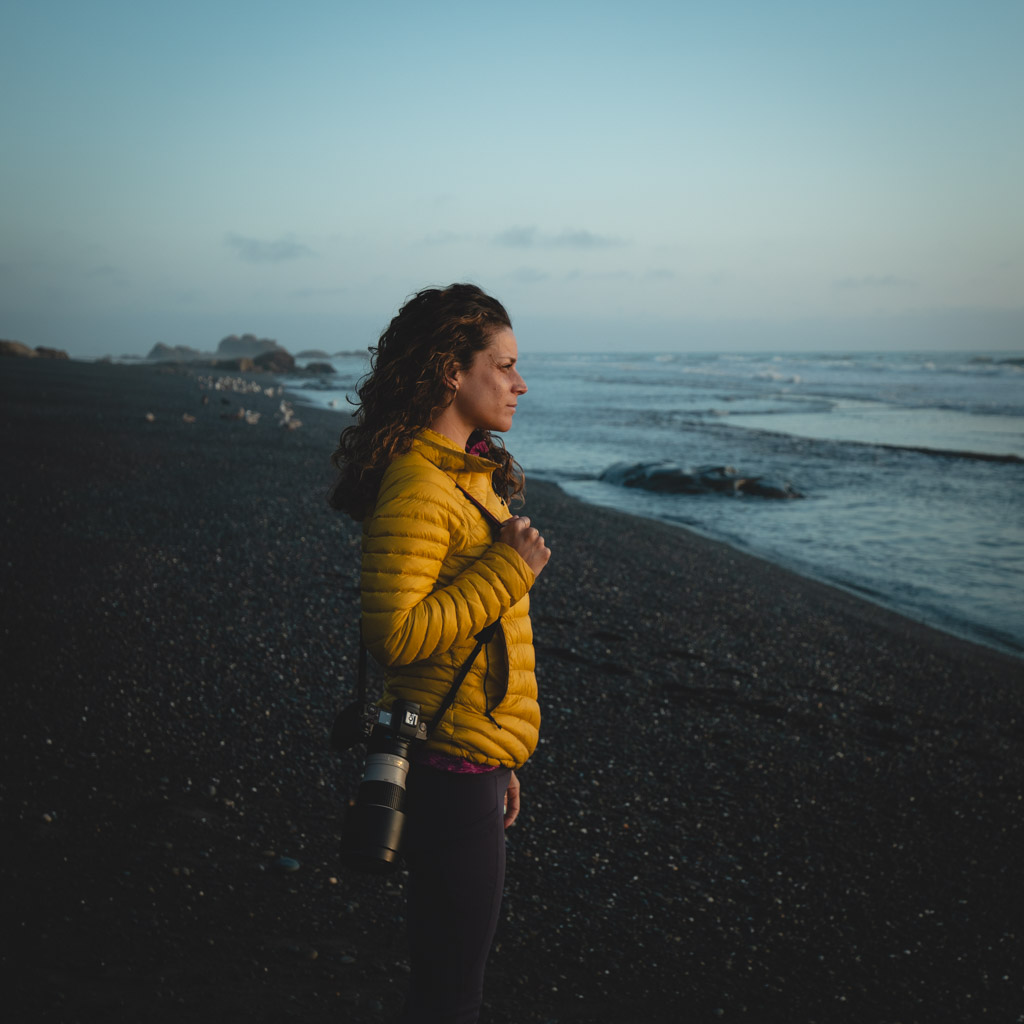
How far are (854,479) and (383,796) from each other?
16464mm

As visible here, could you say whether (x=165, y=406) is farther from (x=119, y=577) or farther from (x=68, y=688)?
(x=68, y=688)

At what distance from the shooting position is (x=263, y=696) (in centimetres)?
475

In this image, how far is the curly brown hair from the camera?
78.7 inches

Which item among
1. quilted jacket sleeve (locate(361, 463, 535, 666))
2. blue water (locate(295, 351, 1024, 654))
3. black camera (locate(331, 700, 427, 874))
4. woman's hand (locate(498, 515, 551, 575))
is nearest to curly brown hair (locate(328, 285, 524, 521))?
quilted jacket sleeve (locate(361, 463, 535, 666))

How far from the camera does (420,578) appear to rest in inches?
71.3

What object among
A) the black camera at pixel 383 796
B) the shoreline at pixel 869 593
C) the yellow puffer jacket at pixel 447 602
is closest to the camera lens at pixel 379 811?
the black camera at pixel 383 796

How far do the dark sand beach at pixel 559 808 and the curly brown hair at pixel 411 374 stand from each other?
6.25 feet

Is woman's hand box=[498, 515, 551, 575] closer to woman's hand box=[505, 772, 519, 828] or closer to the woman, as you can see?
the woman

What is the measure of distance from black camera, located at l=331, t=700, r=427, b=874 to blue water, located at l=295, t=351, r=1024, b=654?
780 centimetres

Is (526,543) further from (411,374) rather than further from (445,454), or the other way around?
(411,374)

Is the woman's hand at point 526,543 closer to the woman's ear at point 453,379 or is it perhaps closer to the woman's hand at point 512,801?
the woman's ear at point 453,379

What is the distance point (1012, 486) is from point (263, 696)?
15751 mm

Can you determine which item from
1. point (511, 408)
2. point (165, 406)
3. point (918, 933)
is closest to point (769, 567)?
point (918, 933)

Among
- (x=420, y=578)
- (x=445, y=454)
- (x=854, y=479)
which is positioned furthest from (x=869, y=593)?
(x=420, y=578)
